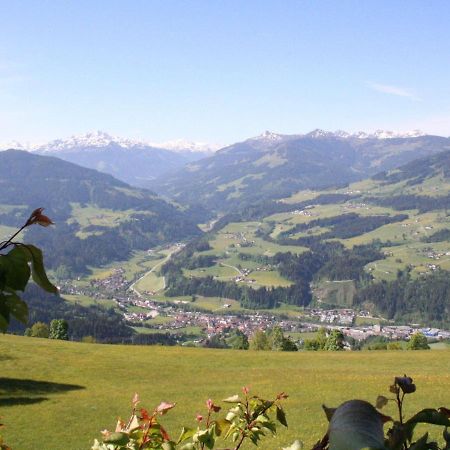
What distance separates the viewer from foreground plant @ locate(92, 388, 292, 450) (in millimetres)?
2013

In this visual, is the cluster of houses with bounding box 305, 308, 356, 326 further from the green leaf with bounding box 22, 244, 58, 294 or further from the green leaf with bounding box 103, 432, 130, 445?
the green leaf with bounding box 22, 244, 58, 294

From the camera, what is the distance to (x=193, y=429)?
7.33 ft

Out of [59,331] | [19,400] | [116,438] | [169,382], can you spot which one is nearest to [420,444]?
[116,438]

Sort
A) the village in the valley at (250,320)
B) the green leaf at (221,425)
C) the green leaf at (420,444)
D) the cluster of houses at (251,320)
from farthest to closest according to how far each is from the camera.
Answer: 1. the village in the valley at (250,320)
2. the cluster of houses at (251,320)
3. the green leaf at (221,425)
4. the green leaf at (420,444)

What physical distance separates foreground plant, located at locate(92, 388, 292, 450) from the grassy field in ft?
49.8

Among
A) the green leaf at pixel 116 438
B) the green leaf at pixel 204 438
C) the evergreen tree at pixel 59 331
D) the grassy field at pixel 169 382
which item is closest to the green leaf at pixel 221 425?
the green leaf at pixel 204 438

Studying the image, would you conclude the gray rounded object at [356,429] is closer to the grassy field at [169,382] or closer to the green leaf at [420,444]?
the green leaf at [420,444]

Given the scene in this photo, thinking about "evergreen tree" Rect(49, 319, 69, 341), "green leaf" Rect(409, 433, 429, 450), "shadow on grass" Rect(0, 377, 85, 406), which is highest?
"green leaf" Rect(409, 433, 429, 450)

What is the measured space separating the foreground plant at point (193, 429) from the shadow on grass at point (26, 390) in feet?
85.2

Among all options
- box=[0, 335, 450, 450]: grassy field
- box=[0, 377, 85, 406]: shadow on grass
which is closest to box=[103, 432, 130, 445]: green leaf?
box=[0, 335, 450, 450]: grassy field

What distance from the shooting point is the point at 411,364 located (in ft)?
111

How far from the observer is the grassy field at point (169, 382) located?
2114 cm

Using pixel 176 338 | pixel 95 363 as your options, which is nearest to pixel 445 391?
pixel 95 363

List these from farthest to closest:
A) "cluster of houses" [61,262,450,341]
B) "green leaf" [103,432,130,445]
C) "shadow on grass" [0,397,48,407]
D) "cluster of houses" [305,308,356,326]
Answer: "cluster of houses" [305,308,356,326] < "cluster of houses" [61,262,450,341] < "shadow on grass" [0,397,48,407] < "green leaf" [103,432,130,445]
